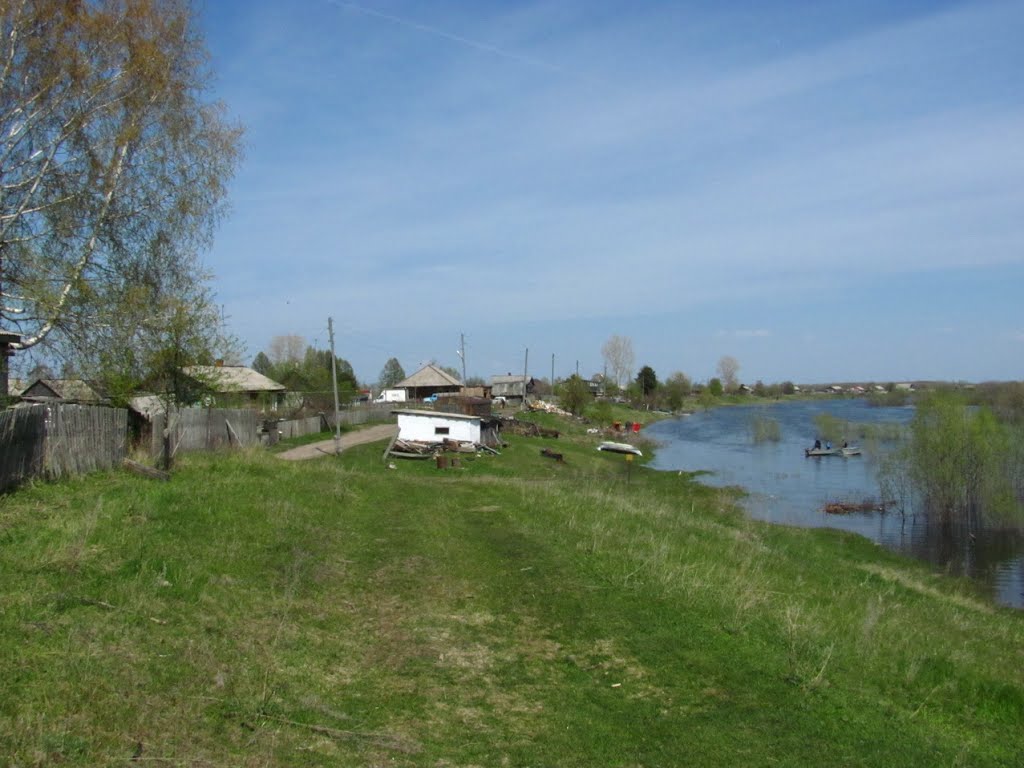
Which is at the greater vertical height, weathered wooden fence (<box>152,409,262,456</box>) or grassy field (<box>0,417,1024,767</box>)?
weathered wooden fence (<box>152,409,262,456</box>)

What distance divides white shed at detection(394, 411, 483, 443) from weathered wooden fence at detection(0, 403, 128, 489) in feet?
95.6

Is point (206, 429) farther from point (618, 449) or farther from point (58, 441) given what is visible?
Answer: point (618, 449)

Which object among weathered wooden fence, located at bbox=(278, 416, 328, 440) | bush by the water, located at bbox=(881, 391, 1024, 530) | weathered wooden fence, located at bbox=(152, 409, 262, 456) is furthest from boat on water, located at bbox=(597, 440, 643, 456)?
weathered wooden fence, located at bbox=(152, 409, 262, 456)

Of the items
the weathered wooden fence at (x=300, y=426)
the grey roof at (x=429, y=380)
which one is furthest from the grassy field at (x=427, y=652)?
the grey roof at (x=429, y=380)

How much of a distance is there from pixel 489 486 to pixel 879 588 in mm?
11423

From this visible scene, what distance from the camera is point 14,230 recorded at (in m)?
16.2

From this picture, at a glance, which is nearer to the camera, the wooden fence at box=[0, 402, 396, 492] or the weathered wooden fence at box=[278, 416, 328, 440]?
the wooden fence at box=[0, 402, 396, 492]

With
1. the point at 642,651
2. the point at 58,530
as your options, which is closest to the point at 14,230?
the point at 58,530

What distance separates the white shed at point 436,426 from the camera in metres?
46.2

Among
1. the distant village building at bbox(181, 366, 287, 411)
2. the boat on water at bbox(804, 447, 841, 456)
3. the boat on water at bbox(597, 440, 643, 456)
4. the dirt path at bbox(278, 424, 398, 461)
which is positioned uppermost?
the distant village building at bbox(181, 366, 287, 411)

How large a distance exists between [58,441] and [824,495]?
133 feet

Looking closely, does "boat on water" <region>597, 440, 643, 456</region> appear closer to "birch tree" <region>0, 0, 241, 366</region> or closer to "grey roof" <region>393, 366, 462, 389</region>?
"grey roof" <region>393, 366, 462, 389</region>

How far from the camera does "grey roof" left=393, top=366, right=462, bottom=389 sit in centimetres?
8862

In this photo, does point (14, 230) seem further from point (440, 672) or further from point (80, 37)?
point (440, 672)
